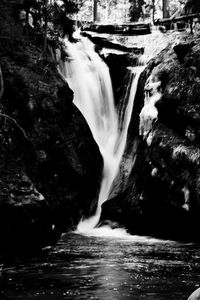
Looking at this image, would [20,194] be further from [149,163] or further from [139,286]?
[149,163]

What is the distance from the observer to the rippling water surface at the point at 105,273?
7609 mm

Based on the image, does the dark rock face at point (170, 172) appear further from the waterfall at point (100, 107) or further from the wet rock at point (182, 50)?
the waterfall at point (100, 107)

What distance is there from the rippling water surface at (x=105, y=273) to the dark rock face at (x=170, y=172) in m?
2.29

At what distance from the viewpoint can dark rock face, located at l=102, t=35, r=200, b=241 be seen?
15078mm

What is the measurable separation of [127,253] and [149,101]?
8.38 metres

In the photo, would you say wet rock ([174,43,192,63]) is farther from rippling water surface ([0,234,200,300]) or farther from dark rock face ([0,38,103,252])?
rippling water surface ([0,234,200,300])

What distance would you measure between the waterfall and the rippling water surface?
18.7ft

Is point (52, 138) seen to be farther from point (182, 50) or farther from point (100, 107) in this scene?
point (182, 50)

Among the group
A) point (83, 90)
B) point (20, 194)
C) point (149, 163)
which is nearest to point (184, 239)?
point (149, 163)

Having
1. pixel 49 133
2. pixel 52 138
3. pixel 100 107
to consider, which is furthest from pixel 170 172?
pixel 100 107

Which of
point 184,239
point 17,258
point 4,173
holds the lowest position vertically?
point 184,239

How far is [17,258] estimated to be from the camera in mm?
10594

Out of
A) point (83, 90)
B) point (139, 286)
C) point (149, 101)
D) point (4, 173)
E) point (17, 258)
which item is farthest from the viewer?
point (83, 90)

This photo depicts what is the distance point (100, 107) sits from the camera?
71.4ft
